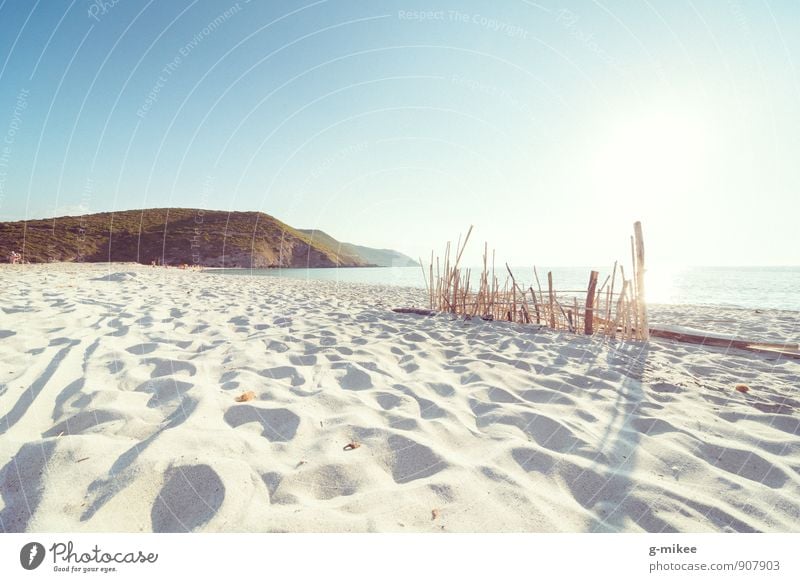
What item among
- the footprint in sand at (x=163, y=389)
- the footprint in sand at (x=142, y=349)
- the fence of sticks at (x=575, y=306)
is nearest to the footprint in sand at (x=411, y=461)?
the footprint in sand at (x=163, y=389)

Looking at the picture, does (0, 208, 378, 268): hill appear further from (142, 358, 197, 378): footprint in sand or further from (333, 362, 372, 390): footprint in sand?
(333, 362, 372, 390): footprint in sand

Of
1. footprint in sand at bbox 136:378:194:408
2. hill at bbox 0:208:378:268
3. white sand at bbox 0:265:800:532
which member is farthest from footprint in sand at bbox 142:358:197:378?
hill at bbox 0:208:378:268

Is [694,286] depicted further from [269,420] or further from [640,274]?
[269,420]

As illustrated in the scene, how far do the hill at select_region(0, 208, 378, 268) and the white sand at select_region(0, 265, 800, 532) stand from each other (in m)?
29.8

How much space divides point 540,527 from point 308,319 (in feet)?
13.8

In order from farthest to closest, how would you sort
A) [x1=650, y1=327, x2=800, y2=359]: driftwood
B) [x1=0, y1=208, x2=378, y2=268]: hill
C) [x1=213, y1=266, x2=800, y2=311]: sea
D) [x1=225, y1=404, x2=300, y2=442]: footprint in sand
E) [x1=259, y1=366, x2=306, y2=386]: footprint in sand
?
1. [x1=0, y1=208, x2=378, y2=268]: hill
2. [x1=213, y1=266, x2=800, y2=311]: sea
3. [x1=650, y1=327, x2=800, y2=359]: driftwood
4. [x1=259, y1=366, x2=306, y2=386]: footprint in sand
5. [x1=225, y1=404, x2=300, y2=442]: footprint in sand

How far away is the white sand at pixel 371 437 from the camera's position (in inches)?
52.1

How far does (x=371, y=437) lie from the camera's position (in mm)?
1842

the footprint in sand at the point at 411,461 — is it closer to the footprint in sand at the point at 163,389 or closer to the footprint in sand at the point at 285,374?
the footprint in sand at the point at 285,374

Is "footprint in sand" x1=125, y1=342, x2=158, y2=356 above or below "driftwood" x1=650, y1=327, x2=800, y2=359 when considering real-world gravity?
below

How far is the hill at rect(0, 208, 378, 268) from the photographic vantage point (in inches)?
1218

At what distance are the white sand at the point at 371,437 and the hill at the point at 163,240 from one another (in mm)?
29846

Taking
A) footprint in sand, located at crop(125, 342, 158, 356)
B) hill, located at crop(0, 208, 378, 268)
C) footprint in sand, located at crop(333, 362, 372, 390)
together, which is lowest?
footprint in sand, located at crop(333, 362, 372, 390)

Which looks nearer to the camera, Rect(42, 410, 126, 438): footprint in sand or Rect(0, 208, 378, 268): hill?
Rect(42, 410, 126, 438): footprint in sand
